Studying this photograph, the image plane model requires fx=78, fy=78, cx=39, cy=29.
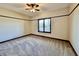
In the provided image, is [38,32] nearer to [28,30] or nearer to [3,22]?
[28,30]

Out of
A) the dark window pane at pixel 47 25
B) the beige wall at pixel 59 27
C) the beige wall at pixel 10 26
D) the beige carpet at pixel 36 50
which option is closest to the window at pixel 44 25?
the dark window pane at pixel 47 25

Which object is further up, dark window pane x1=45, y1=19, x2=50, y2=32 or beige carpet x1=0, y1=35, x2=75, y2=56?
dark window pane x1=45, y1=19, x2=50, y2=32

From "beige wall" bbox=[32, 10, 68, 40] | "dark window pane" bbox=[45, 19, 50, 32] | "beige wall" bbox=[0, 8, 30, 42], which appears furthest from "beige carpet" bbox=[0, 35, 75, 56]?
"dark window pane" bbox=[45, 19, 50, 32]

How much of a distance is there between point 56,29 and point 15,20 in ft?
9.59

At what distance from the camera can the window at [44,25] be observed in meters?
5.80

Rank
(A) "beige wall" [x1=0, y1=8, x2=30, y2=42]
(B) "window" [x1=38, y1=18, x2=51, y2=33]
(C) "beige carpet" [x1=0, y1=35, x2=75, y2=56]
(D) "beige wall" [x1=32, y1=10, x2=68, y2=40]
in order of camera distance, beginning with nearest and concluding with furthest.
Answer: (C) "beige carpet" [x1=0, y1=35, x2=75, y2=56]
(A) "beige wall" [x1=0, y1=8, x2=30, y2=42]
(D) "beige wall" [x1=32, y1=10, x2=68, y2=40]
(B) "window" [x1=38, y1=18, x2=51, y2=33]

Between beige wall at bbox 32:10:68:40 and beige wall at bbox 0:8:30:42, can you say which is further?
beige wall at bbox 32:10:68:40

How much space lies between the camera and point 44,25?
20.3 feet

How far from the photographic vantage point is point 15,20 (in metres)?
5.48

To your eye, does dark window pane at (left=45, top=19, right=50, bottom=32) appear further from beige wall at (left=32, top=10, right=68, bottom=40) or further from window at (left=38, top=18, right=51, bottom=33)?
beige wall at (left=32, top=10, right=68, bottom=40)

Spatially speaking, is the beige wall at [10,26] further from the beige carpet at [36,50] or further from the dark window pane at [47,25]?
the dark window pane at [47,25]

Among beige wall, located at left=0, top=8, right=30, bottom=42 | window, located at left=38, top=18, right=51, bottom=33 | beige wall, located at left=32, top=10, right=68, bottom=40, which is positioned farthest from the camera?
window, located at left=38, top=18, right=51, bottom=33

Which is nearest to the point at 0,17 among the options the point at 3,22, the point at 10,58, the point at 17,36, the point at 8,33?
the point at 3,22

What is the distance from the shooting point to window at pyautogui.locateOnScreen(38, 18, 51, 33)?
5.80 meters
